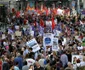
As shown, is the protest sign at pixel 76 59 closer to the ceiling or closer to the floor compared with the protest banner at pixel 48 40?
closer to the floor

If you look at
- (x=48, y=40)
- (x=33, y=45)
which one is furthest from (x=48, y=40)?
(x=33, y=45)

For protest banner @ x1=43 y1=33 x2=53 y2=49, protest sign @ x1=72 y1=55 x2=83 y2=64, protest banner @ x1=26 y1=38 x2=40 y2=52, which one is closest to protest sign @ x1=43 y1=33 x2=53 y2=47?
protest banner @ x1=43 y1=33 x2=53 y2=49

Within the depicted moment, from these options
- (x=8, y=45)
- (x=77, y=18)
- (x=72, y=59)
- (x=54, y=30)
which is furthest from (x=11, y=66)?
(x=77, y=18)

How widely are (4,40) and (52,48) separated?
17.6 ft

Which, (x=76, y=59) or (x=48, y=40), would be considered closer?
(x=76, y=59)

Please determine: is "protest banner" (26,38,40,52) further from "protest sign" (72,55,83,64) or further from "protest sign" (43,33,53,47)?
"protest sign" (72,55,83,64)

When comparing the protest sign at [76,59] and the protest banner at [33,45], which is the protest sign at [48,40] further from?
the protest sign at [76,59]

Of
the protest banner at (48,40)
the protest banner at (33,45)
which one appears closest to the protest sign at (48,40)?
the protest banner at (48,40)

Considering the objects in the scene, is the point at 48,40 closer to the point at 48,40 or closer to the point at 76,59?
Answer: the point at 48,40

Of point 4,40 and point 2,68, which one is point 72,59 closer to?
point 2,68

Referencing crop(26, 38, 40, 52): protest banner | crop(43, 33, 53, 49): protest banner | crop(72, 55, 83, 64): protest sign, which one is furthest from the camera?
crop(43, 33, 53, 49): protest banner

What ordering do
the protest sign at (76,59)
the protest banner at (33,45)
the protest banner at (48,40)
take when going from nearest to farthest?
the protest sign at (76,59), the protest banner at (33,45), the protest banner at (48,40)

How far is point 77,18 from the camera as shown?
44.3 metres

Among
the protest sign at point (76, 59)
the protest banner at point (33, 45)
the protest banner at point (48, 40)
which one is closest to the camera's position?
the protest sign at point (76, 59)
